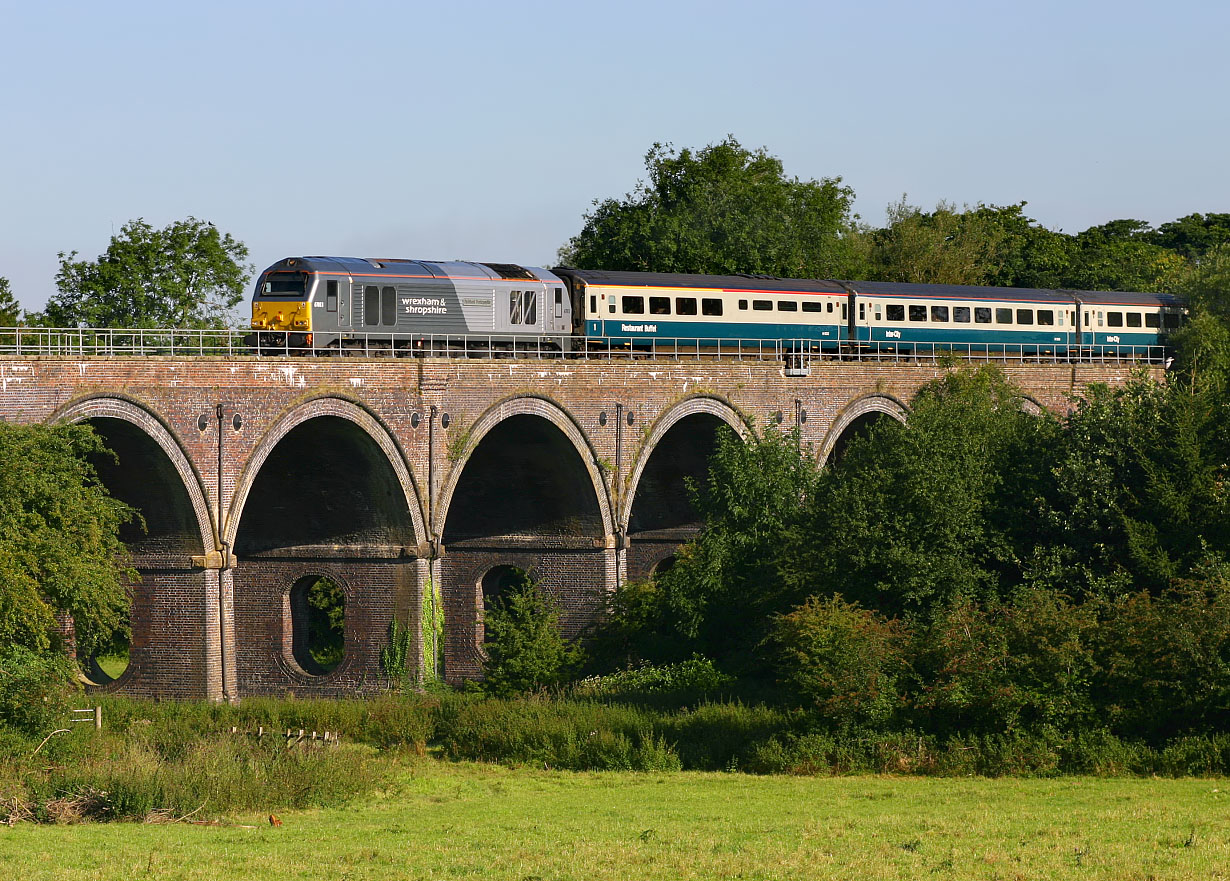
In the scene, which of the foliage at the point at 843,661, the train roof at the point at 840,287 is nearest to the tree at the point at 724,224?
the train roof at the point at 840,287

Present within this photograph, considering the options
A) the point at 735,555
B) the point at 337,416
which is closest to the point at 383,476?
the point at 337,416

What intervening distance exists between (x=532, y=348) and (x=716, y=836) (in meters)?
26.2

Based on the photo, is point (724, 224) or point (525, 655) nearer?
point (525, 655)

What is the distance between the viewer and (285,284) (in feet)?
131

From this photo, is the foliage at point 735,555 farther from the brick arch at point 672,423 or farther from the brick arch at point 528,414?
the brick arch at point 672,423

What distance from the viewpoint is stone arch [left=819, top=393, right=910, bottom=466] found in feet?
163

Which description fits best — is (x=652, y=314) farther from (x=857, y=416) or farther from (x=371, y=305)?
(x=371, y=305)

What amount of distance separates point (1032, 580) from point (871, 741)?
597cm

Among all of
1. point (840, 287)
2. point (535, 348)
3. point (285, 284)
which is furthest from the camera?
point (840, 287)

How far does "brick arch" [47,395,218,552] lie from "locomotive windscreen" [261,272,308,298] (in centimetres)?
668

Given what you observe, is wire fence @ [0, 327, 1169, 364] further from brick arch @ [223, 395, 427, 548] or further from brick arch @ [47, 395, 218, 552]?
brick arch @ [223, 395, 427, 548]

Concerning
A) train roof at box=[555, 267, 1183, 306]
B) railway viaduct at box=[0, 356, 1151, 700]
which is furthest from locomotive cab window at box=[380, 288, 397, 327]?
train roof at box=[555, 267, 1183, 306]

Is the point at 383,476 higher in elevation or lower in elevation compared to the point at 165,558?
higher

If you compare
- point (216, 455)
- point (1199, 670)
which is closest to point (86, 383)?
point (216, 455)
